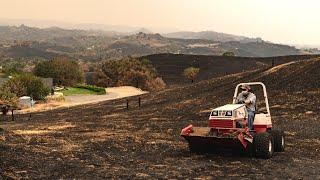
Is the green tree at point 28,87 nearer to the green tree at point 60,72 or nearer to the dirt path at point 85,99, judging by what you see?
the dirt path at point 85,99

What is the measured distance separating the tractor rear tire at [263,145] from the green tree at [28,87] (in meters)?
47.4

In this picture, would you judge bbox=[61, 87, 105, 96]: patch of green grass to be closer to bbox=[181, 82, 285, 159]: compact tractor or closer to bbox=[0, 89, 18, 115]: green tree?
bbox=[0, 89, 18, 115]: green tree

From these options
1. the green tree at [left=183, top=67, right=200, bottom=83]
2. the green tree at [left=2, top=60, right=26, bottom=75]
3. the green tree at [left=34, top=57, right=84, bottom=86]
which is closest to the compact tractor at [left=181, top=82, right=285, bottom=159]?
the green tree at [left=34, top=57, right=84, bottom=86]

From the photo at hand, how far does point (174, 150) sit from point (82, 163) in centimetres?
404

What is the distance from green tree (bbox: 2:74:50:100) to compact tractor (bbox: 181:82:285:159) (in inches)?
1827

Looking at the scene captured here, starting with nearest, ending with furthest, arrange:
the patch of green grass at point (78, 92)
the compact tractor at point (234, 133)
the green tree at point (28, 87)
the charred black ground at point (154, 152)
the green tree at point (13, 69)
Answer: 1. the charred black ground at point (154, 152)
2. the compact tractor at point (234, 133)
3. the green tree at point (28, 87)
4. the patch of green grass at point (78, 92)
5. the green tree at point (13, 69)

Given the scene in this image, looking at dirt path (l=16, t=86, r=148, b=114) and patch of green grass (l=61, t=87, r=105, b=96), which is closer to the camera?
dirt path (l=16, t=86, r=148, b=114)

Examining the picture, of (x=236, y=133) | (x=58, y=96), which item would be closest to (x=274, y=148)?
(x=236, y=133)

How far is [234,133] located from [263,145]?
1.36m

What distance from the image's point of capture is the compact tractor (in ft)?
44.0

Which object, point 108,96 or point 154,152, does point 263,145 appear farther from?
point 108,96

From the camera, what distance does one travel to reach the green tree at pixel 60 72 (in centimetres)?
8738

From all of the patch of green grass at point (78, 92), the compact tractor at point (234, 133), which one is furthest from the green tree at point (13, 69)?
the compact tractor at point (234, 133)

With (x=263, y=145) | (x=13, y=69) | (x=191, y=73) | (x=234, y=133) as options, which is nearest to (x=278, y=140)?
(x=263, y=145)
